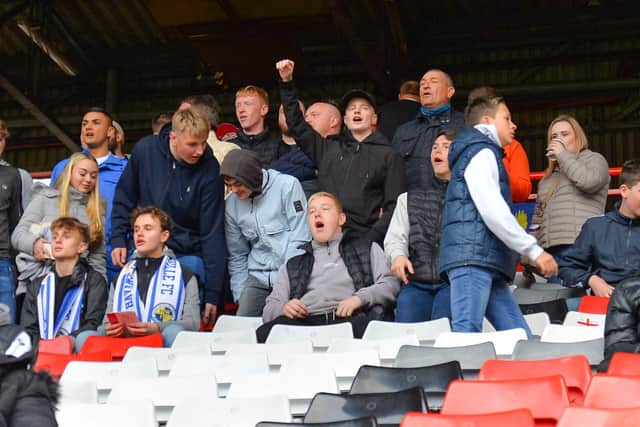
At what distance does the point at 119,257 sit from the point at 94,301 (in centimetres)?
37

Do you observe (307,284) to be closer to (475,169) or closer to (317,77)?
(475,169)

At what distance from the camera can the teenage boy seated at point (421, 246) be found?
532 centimetres

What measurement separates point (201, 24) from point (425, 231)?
6.15 meters

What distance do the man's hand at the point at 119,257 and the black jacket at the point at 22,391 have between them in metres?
2.97

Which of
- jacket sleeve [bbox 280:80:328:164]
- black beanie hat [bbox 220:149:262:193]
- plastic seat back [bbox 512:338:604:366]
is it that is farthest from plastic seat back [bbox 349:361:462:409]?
jacket sleeve [bbox 280:80:328:164]

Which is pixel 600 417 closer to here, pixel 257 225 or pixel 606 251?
pixel 606 251

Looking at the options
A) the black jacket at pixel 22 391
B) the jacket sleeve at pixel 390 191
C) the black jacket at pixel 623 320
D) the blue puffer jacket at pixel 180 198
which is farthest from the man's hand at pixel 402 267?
the black jacket at pixel 22 391

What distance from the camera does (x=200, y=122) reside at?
5941 mm

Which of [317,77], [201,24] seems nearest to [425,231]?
[201,24]

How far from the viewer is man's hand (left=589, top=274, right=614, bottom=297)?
555cm

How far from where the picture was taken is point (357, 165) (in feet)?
20.3

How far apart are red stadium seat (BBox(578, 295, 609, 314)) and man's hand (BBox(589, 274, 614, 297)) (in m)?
0.25

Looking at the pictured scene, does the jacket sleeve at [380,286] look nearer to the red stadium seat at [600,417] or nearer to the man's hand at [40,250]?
the man's hand at [40,250]

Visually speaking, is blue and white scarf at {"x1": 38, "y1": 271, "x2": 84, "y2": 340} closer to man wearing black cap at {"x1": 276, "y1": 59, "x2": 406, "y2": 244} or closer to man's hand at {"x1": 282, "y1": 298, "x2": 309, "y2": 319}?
man's hand at {"x1": 282, "y1": 298, "x2": 309, "y2": 319}
